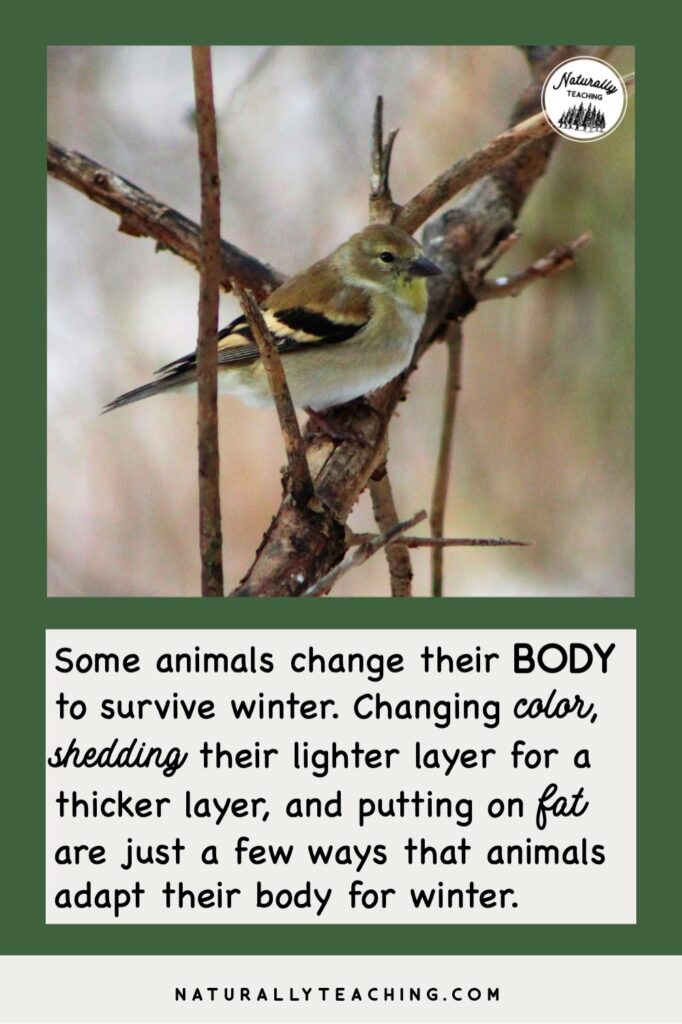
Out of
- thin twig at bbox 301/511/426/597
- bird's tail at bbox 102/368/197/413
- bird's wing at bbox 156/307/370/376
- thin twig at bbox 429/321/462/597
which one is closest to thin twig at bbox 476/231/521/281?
thin twig at bbox 429/321/462/597

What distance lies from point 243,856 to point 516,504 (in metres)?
Result: 1.96

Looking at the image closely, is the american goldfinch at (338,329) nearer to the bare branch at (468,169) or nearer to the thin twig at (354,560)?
the bare branch at (468,169)

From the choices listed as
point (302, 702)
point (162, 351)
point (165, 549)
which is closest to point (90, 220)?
point (162, 351)

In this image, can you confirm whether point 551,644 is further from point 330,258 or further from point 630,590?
point 330,258

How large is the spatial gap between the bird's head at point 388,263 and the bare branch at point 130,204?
0.46 meters

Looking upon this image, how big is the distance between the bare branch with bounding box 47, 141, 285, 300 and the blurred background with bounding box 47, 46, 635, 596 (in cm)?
14

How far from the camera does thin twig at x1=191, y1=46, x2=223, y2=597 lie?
64.9 inches

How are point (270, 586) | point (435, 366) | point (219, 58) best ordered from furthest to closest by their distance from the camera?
point (435, 366)
point (219, 58)
point (270, 586)

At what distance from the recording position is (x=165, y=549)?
127 inches

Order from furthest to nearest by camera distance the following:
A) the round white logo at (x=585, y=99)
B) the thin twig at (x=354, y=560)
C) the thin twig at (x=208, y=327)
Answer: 1. the round white logo at (x=585, y=99)
2. the thin twig at (x=354, y=560)
3. the thin twig at (x=208, y=327)

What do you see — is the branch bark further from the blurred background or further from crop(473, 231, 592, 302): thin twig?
the blurred background

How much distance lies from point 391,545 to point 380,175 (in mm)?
1337

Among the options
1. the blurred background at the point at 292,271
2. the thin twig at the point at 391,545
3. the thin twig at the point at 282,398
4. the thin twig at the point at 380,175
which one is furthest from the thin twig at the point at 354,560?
the thin twig at the point at 380,175

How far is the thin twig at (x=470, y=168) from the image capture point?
2768 mm
